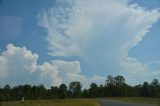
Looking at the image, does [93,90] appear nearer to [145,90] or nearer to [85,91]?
[85,91]

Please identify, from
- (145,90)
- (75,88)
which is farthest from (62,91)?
(145,90)

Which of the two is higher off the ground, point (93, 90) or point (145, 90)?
point (93, 90)

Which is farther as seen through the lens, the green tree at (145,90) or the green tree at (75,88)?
the green tree at (75,88)

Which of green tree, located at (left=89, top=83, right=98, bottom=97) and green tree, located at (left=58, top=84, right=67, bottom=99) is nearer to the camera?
green tree, located at (left=58, top=84, right=67, bottom=99)

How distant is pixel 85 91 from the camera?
173125mm

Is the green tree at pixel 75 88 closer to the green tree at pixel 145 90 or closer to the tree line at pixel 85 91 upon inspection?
the tree line at pixel 85 91

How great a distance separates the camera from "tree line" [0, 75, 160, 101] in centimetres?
15738

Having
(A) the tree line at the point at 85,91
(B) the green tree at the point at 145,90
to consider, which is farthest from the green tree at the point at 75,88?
(B) the green tree at the point at 145,90

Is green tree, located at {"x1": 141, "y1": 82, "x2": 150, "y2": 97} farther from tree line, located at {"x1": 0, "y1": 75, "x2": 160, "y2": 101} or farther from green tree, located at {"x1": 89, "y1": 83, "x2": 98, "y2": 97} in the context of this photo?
green tree, located at {"x1": 89, "y1": 83, "x2": 98, "y2": 97}

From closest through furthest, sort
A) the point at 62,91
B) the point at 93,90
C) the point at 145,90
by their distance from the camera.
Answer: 1. the point at 145,90
2. the point at 62,91
3. the point at 93,90

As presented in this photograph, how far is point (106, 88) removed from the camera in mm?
170000

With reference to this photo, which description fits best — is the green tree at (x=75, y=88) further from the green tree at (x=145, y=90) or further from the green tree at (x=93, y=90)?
the green tree at (x=145, y=90)

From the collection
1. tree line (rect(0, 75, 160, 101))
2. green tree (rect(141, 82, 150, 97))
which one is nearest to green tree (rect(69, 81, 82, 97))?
tree line (rect(0, 75, 160, 101))

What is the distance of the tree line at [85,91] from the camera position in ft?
516
